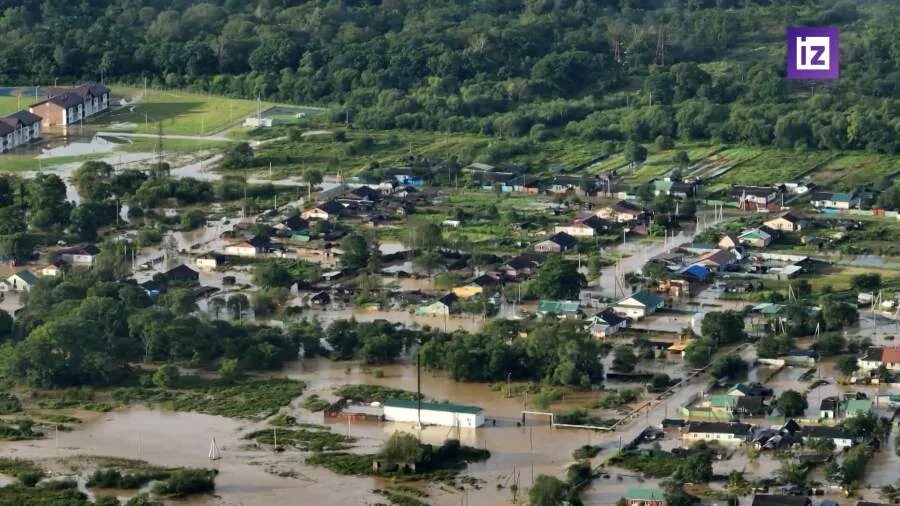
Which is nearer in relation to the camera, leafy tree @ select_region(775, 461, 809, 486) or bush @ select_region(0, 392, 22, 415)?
leafy tree @ select_region(775, 461, 809, 486)

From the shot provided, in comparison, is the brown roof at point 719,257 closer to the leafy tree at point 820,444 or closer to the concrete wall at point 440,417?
the concrete wall at point 440,417

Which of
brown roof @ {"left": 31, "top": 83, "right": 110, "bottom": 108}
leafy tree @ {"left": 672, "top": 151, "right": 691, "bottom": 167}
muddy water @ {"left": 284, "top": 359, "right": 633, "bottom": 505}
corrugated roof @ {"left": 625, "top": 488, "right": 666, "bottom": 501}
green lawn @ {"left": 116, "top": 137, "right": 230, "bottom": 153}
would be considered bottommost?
muddy water @ {"left": 284, "top": 359, "right": 633, "bottom": 505}

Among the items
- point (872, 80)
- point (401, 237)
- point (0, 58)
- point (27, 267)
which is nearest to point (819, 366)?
point (401, 237)

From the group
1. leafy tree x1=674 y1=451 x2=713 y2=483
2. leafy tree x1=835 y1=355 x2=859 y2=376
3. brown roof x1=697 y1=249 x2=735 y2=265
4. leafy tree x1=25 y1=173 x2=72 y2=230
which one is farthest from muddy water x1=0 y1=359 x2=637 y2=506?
leafy tree x1=25 y1=173 x2=72 y2=230

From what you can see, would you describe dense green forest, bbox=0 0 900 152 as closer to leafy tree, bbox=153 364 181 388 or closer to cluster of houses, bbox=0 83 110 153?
cluster of houses, bbox=0 83 110 153

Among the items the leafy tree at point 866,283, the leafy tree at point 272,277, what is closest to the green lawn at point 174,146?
the leafy tree at point 272,277

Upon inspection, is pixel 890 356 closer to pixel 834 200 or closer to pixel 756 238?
pixel 756 238

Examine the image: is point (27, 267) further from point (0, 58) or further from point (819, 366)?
point (0, 58)
